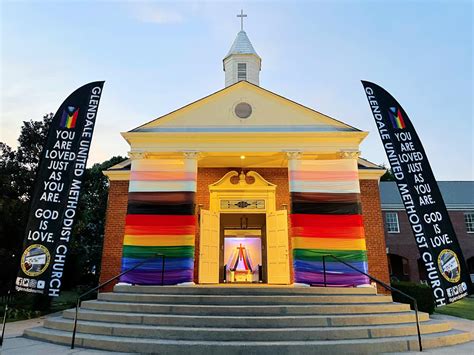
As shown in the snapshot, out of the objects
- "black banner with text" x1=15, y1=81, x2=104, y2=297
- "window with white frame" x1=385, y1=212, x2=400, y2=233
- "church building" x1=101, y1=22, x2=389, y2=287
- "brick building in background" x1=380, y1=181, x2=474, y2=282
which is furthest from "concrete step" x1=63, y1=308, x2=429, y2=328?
"window with white frame" x1=385, y1=212, x2=400, y2=233

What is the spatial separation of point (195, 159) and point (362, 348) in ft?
25.5

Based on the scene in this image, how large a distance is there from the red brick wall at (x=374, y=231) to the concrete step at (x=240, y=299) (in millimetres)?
4029

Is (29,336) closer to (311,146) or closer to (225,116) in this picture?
(225,116)

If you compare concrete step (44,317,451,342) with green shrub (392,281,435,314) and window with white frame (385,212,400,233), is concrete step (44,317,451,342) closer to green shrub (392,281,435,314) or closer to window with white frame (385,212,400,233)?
green shrub (392,281,435,314)

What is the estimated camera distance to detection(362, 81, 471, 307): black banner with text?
9.60 metres

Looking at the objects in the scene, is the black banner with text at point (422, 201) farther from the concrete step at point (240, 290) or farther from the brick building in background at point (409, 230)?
the brick building in background at point (409, 230)

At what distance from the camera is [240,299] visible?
799 cm

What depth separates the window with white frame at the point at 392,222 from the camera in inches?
1065

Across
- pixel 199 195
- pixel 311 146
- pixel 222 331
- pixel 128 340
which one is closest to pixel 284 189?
pixel 311 146

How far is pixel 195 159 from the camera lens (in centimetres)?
1188

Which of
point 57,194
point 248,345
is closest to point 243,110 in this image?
point 57,194

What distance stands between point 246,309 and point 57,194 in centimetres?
646

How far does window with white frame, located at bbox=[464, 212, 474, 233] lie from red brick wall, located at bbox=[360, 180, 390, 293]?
1908cm

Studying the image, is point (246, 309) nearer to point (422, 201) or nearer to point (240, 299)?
point (240, 299)
